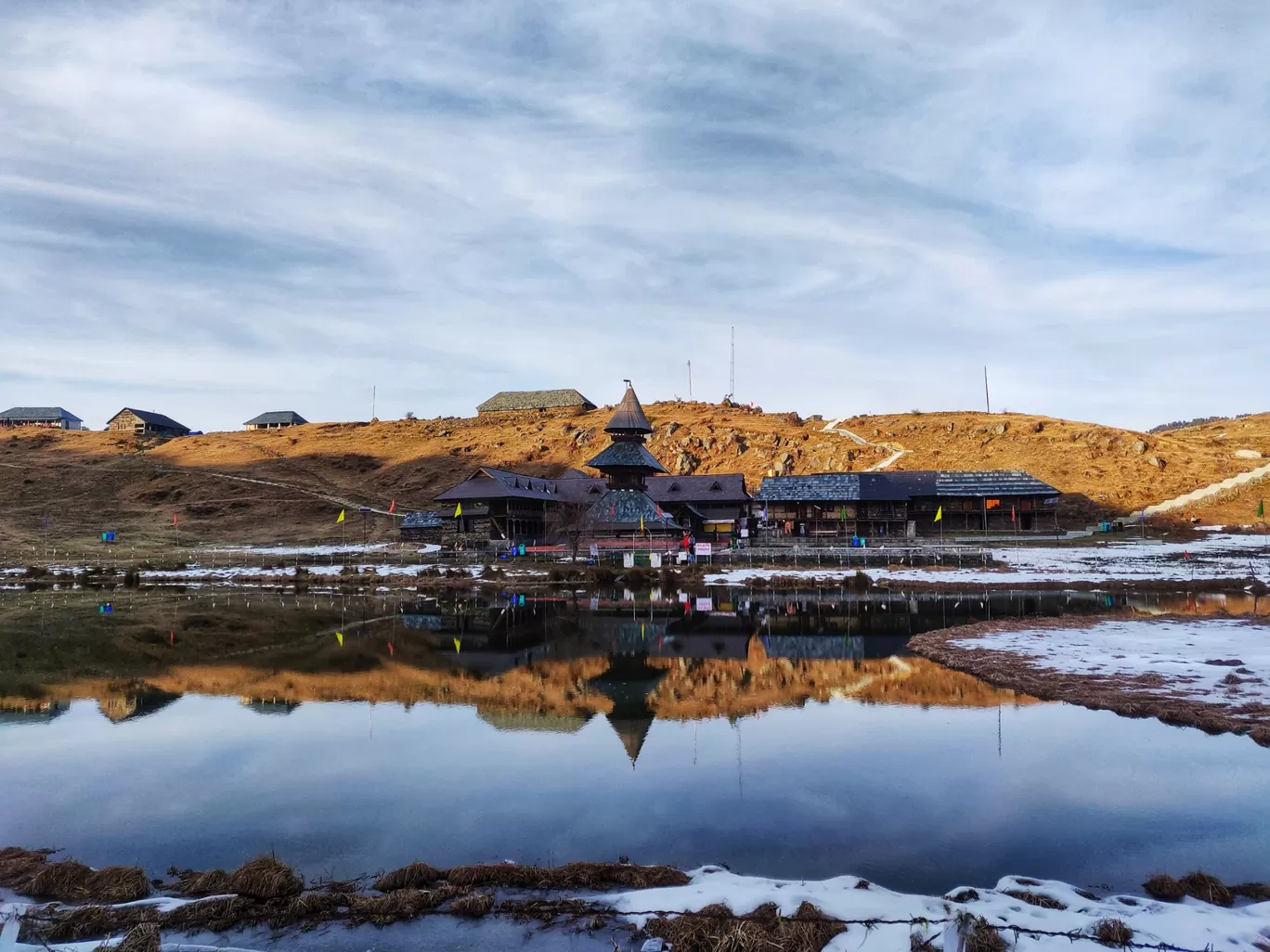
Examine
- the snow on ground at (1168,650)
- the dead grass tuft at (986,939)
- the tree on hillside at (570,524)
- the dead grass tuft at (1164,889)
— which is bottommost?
the dead grass tuft at (1164,889)

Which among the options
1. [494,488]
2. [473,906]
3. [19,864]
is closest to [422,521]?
[494,488]

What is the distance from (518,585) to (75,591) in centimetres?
2862

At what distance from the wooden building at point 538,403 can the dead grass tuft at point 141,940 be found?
142 meters

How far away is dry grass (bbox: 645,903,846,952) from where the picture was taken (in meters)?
8.37

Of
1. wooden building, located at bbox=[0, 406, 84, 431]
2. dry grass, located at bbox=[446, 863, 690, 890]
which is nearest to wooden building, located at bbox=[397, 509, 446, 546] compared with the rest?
dry grass, located at bbox=[446, 863, 690, 890]

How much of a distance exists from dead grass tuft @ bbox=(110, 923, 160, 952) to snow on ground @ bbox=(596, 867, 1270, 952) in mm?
4973

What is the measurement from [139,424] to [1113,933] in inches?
6865

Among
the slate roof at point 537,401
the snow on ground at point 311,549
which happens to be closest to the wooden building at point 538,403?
the slate roof at point 537,401

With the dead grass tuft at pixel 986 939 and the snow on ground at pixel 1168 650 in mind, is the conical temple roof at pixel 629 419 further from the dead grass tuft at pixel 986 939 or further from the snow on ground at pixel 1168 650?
the dead grass tuft at pixel 986 939

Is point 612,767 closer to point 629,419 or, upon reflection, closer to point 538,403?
point 629,419

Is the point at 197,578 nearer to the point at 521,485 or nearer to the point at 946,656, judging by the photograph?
the point at 521,485

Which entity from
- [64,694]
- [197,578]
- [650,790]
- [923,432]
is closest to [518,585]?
[197,578]

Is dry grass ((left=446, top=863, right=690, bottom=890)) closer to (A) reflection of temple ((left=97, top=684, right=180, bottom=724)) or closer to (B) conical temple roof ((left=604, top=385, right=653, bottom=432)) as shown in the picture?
(A) reflection of temple ((left=97, top=684, right=180, bottom=724))

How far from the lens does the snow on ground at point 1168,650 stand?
64.5 feet
